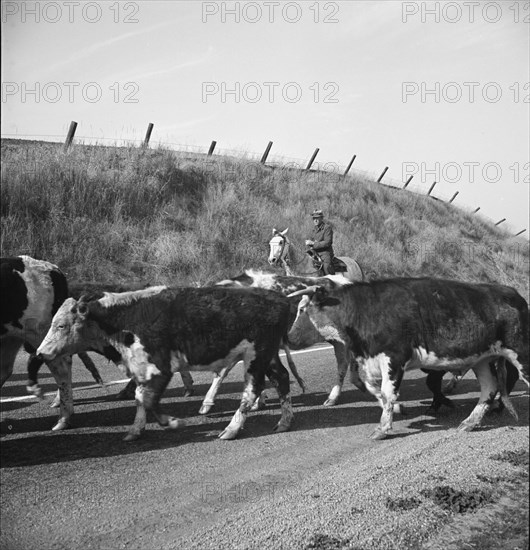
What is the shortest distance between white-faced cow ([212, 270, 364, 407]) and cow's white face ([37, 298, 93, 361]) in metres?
2.00

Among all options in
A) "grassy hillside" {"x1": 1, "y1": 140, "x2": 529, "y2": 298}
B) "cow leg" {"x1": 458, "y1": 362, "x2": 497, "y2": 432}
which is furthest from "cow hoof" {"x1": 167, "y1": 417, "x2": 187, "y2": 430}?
"grassy hillside" {"x1": 1, "y1": 140, "x2": 529, "y2": 298}

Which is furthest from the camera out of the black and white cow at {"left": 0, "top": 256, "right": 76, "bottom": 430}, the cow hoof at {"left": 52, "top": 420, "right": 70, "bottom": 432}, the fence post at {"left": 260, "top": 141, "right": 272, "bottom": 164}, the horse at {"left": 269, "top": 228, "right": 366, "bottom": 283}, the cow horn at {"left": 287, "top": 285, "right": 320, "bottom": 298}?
the fence post at {"left": 260, "top": 141, "right": 272, "bottom": 164}

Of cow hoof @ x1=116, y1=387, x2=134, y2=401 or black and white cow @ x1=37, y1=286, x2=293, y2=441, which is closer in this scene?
black and white cow @ x1=37, y1=286, x2=293, y2=441

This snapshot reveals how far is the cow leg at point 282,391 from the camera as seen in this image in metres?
7.54

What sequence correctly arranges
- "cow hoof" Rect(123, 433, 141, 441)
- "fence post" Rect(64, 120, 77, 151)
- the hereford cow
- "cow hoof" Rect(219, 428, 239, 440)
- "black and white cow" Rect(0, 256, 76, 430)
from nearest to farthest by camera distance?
1. "cow hoof" Rect(123, 433, 141, 441)
2. "cow hoof" Rect(219, 428, 239, 440)
3. "black and white cow" Rect(0, 256, 76, 430)
4. the hereford cow
5. "fence post" Rect(64, 120, 77, 151)

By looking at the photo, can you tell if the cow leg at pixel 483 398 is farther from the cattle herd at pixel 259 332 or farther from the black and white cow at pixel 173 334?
the black and white cow at pixel 173 334

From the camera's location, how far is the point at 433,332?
7.50 meters

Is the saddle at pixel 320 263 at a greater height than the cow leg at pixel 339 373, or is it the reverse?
the saddle at pixel 320 263

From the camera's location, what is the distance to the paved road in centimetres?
457

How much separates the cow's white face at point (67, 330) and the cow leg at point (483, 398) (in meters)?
4.37

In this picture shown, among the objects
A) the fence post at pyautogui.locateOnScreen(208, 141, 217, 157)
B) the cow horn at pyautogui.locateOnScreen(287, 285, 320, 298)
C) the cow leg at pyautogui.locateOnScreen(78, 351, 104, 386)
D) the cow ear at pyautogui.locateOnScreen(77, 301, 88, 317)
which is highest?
the fence post at pyautogui.locateOnScreen(208, 141, 217, 157)

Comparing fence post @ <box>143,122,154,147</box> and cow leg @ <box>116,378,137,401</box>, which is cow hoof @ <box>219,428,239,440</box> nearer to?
cow leg @ <box>116,378,137,401</box>

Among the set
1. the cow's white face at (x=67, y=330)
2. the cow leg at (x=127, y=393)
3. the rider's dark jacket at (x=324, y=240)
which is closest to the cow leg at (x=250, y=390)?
the cow's white face at (x=67, y=330)

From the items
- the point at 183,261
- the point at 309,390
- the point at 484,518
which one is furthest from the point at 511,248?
the point at 484,518
